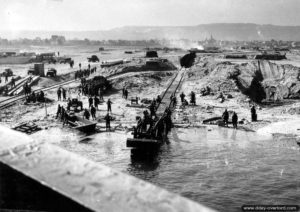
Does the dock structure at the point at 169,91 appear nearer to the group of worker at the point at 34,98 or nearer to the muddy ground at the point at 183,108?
the muddy ground at the point at 183,108

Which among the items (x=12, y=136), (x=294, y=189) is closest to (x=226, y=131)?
(x=294, y=189)

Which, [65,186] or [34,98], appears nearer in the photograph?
[65,186]

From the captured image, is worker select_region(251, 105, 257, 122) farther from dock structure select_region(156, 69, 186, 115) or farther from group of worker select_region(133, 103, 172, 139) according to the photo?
group of worker select_region(133, 103, 172, 139)

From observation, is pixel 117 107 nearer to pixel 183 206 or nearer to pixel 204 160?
pixel 204 160

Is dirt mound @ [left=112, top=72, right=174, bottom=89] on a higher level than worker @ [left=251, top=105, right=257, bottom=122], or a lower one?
higher

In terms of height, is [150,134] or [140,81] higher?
[140,81]

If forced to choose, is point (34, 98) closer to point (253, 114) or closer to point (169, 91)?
point (169, 91)

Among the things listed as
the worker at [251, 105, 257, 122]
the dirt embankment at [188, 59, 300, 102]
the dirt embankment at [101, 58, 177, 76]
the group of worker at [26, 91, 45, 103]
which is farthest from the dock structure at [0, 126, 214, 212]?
the dirt embankment at [101, 58, 177, 76]

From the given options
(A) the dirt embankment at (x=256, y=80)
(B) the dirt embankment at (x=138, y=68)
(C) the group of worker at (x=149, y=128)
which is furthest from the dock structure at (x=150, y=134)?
(B) the dirt embankment at (x=138, y=68)

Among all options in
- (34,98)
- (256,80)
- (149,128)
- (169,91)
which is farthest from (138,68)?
(149,128)
